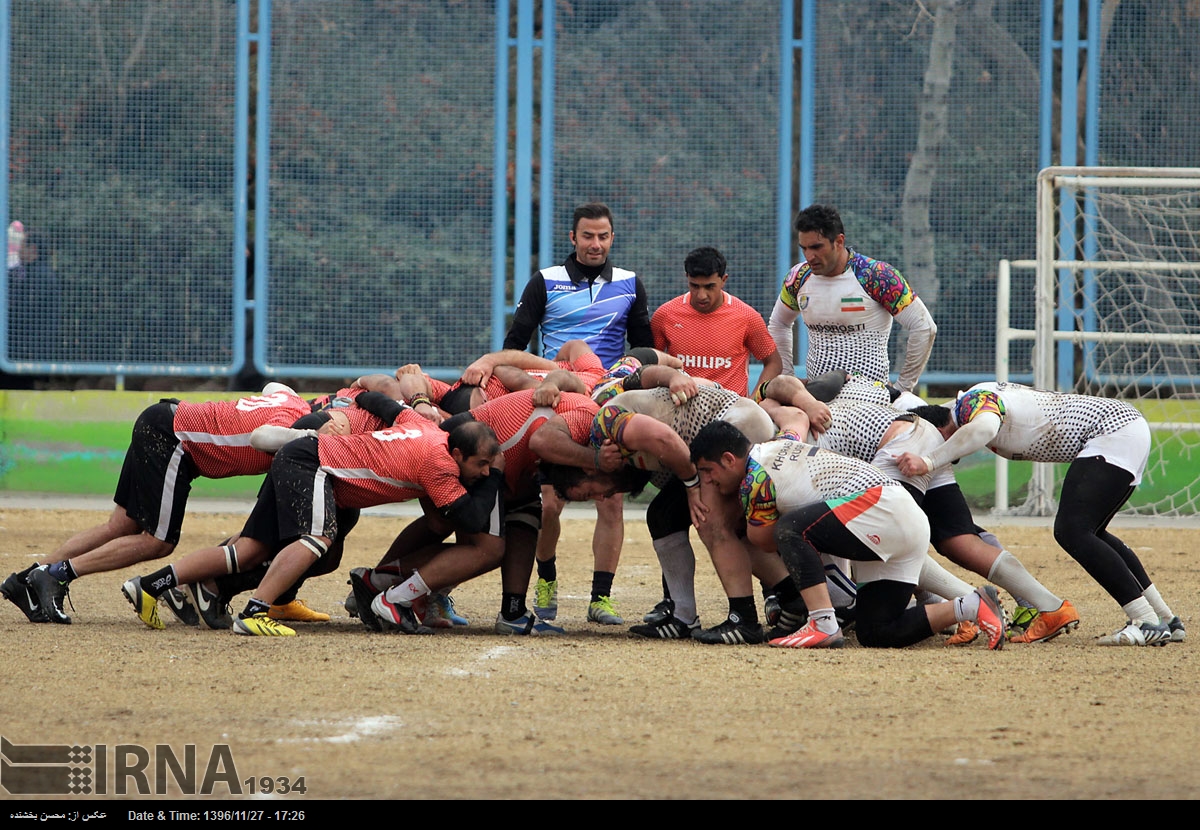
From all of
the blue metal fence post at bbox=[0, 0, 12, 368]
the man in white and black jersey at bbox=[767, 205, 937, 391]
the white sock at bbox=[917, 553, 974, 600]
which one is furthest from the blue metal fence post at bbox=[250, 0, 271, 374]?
the white sock at bbox=[917, 553, 974, 600]

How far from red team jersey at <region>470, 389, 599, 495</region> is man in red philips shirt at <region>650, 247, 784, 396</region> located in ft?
4.40

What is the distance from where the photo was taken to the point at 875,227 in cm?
1438

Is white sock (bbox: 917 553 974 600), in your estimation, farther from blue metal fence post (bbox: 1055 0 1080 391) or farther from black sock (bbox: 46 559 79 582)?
blue metal fence post (bbox: 1055 0 1080 391)

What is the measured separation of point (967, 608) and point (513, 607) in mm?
2129

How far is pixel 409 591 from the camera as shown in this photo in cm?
685

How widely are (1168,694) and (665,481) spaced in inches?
98.4

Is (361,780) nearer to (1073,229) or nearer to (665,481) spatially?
(665,481)

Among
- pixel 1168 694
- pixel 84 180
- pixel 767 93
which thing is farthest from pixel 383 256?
pixel 1168 694

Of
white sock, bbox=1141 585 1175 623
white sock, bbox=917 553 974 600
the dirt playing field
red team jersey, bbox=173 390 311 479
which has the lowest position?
the dirt playing field

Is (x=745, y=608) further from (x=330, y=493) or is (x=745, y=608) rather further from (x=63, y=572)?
(x=63, y=572)

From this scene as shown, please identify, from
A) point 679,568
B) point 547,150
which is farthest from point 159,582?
point 547,150

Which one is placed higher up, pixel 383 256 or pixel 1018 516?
pixel 383 256

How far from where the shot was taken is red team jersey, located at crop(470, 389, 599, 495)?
22.1ft

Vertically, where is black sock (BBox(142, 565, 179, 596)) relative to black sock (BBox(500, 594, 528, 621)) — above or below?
above
